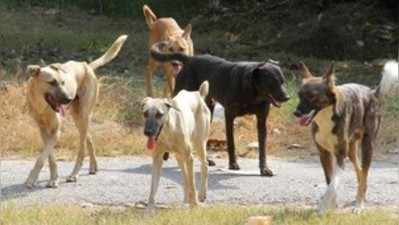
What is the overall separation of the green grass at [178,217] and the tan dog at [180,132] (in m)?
0.35

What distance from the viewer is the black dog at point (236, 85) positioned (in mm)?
10227

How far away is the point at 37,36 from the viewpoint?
62.5 ft

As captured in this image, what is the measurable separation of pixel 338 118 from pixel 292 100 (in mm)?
5631

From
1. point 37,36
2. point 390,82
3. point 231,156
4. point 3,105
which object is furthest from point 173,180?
point 37,36

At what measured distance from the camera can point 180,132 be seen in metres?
8.13

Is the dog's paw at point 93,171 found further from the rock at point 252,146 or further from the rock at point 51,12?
the rock at point 51,12

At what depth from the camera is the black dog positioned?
10.2 metres

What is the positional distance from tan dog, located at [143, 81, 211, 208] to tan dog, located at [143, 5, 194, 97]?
317cm

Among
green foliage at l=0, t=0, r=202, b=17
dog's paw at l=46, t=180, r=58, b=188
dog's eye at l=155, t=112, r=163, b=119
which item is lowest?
dog's paw at l=46, t=180, r=58, b=188

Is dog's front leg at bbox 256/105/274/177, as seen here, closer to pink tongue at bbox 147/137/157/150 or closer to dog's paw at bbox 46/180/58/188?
dog's paw at bbox 46/180/58/188

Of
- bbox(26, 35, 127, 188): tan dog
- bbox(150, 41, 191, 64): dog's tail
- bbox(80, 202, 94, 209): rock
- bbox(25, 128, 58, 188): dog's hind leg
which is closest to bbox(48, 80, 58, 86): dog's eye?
bbox(26, 35, 127, 188): tan dog

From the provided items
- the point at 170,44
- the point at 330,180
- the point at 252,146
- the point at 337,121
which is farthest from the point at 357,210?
the point at 170,44

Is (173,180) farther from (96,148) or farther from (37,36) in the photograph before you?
(37,36)

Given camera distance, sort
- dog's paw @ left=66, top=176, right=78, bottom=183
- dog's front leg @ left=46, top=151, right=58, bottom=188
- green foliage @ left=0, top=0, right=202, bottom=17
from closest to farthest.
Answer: dog's front leg @ left=46, top=151, right=58, bottom=188 → dog's paw @ left=66, top=176, right=78, bottom=183 → green foliage @ left=0, top=0, right=202, bottom=17
